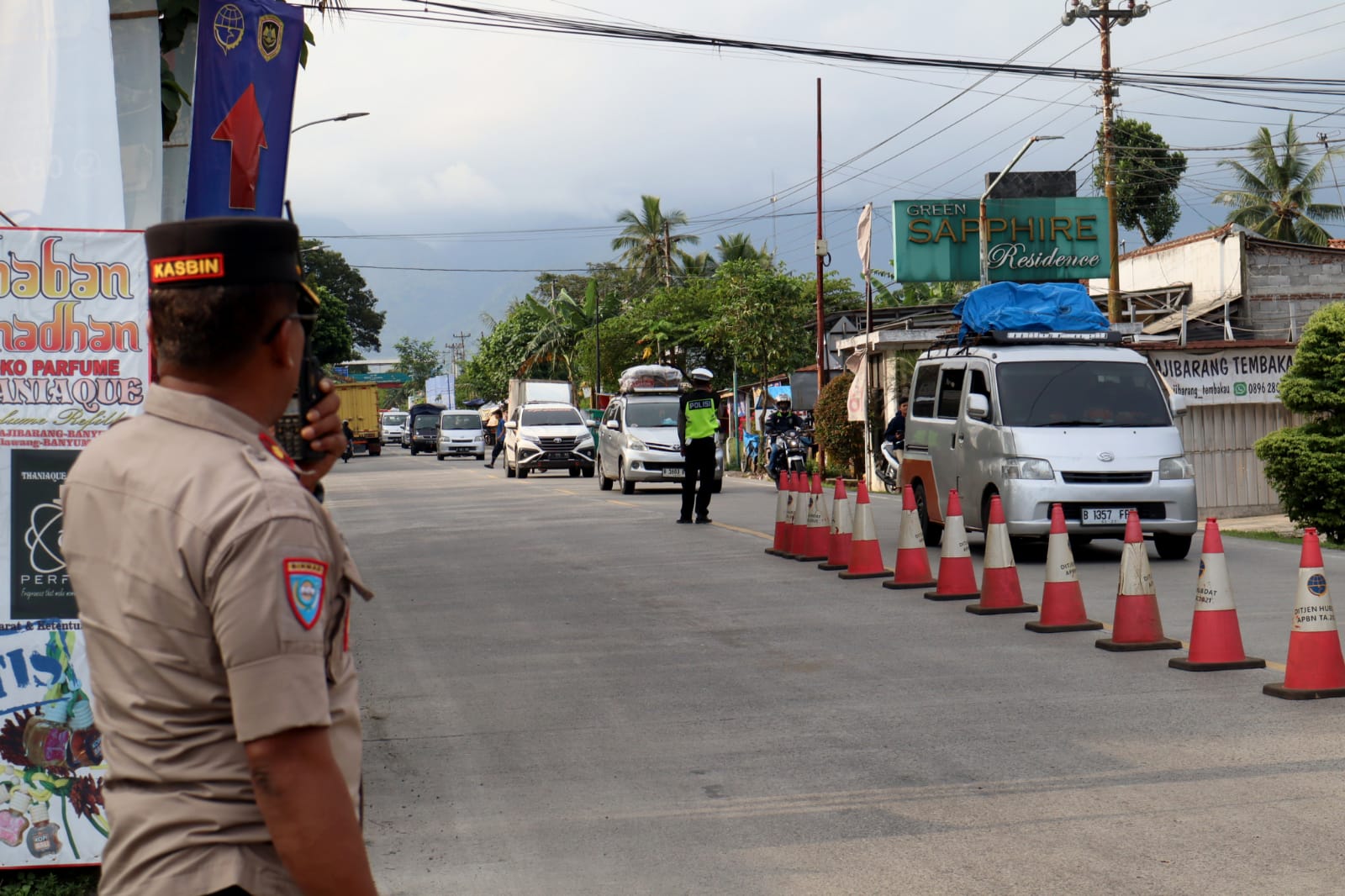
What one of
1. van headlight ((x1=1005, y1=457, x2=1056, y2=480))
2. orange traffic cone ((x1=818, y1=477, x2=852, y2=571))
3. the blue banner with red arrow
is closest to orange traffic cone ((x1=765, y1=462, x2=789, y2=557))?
orange traffic cone ((x1=818, y1=477, x2=852, y2=571))

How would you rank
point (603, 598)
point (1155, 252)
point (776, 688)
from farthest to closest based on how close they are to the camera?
point (1155, 252), point (603, 598), point (776, 688)

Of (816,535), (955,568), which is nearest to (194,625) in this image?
(955,568)

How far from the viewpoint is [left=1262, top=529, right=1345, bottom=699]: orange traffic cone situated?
25.3 feet

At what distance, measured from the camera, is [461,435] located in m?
61.7

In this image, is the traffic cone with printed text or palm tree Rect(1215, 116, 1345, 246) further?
palm tree Rect(1215, 116, 1345, 246)

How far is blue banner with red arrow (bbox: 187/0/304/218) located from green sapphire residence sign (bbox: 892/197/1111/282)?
2975 centimetres

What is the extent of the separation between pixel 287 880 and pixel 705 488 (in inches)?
670

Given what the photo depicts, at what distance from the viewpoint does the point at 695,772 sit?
6.49m

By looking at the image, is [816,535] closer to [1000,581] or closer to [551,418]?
[1000,581]

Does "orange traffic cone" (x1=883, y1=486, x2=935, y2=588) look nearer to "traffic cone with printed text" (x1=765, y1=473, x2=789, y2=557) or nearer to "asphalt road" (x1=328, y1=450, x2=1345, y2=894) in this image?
"asphalt road" (x1=328, y1=450, x2=1345, y2=894)

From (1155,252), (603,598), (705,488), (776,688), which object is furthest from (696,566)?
(1155,252)

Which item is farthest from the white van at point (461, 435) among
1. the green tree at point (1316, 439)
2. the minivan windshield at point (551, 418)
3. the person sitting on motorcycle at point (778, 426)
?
the green tree at point (1316, 439)

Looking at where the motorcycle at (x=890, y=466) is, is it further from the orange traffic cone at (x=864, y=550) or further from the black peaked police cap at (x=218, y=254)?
the black peaked police cap at (x=218, y=254)

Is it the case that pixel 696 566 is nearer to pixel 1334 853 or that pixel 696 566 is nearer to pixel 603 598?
pixel 603 598
